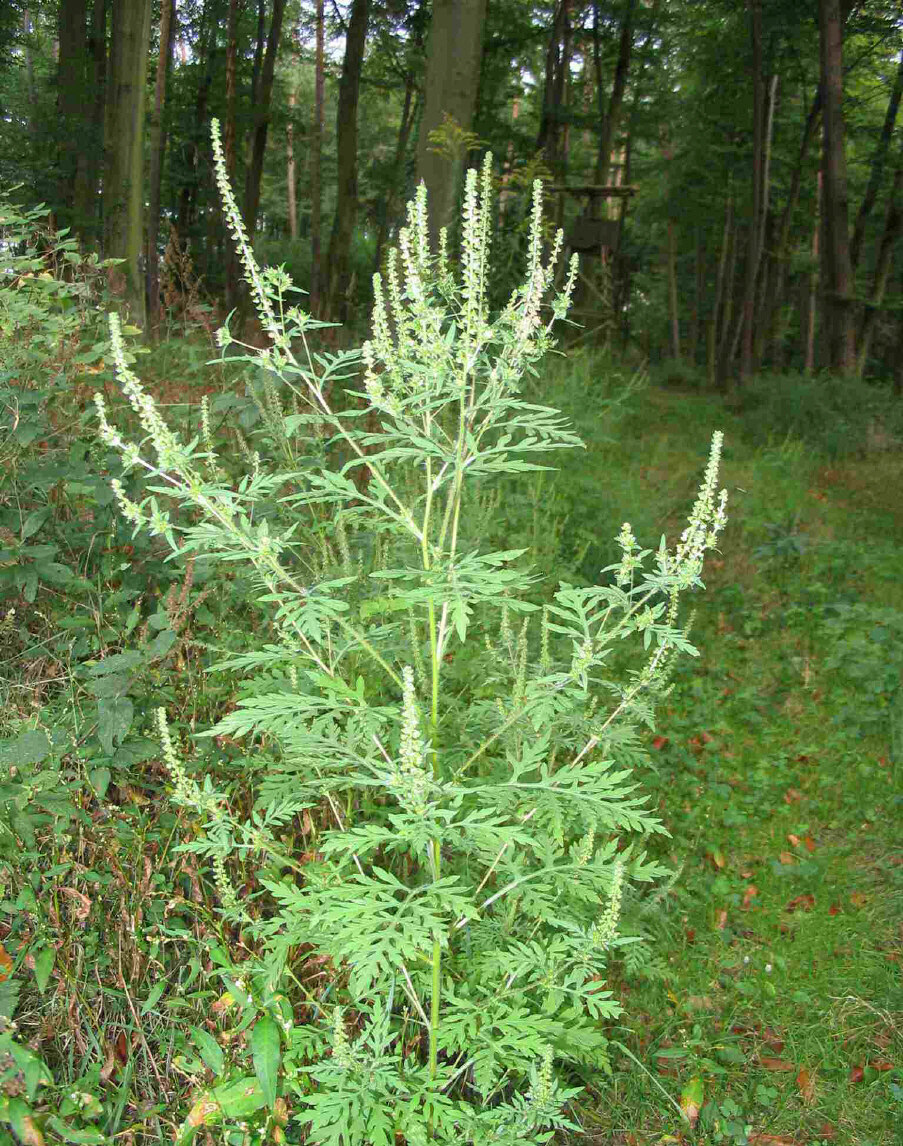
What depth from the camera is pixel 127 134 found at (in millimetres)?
7508

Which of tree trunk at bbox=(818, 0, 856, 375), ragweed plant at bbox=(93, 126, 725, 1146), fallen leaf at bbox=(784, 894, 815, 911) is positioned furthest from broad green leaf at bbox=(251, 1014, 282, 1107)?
tree trunk at bbox=(818, 0, 856, 375)

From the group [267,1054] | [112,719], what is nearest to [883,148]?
[112,719]

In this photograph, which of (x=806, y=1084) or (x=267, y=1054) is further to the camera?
(x=806, y=1084)

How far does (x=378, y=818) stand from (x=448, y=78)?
7.42 metres

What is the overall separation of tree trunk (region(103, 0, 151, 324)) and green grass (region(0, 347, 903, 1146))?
9.01 feet

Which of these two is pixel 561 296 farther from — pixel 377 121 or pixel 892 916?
pixel 377 121

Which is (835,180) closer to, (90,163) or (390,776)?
(90,163)

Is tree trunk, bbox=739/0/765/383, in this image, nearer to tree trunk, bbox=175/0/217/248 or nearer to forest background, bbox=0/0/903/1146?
forest background, bbox=0/0/903/1146

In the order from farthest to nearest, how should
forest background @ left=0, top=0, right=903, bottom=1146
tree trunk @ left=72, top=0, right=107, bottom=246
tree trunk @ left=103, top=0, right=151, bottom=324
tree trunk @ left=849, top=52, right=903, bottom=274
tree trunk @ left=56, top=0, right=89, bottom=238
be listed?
tree trunk @ left=849, top=52, right=903, bottom=274
tree trunk @ left=56, top=0, right=89, bottom=238
tree trunk @ left=72, top=0, right=107, bottom=246
tree trunk @ left=103, top=0, right=151, bottom=324
forest background @ left=0, top=0, right=903, bottom=1146

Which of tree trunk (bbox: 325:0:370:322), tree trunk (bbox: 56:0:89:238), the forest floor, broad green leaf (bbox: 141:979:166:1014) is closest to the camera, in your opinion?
broad green leaf (bbox: 141:979:166:1014)

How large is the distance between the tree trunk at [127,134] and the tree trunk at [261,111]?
8.28 m

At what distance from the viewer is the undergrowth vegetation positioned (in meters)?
2.10

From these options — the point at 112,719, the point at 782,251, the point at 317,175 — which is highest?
the point at 317,175

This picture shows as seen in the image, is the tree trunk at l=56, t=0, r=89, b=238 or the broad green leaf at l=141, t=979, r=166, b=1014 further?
the tree trunk at l=56, t=0, r=89, b=238
